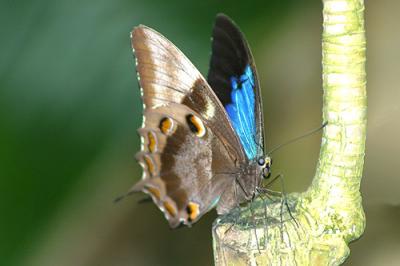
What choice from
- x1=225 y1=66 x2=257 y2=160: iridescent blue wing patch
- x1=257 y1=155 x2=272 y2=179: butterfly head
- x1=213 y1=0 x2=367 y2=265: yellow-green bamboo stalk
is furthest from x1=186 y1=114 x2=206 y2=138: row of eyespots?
x1=213 y1=0 x2=367 y2=265: yellow-green bamboo stalk

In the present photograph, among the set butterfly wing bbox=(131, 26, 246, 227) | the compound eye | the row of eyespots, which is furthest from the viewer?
the compound eye

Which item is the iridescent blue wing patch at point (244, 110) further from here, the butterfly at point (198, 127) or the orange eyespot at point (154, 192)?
the orange eyespot at point (154, 192)

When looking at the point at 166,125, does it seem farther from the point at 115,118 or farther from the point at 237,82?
the point at 237,82

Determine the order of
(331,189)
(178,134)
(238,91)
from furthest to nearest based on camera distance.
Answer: (238,91) → (178,134) → (331,189)

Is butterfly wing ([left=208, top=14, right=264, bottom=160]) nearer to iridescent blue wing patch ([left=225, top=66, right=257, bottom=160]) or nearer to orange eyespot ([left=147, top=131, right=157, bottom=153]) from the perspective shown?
iridescent blue wing patch ([left=225, top=66, right=257, bottom=160])

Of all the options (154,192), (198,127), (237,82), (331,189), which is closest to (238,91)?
(237,82)

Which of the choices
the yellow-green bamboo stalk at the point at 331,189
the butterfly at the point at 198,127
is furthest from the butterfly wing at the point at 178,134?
the yellow-green bamboo stalk at the point at 331,189

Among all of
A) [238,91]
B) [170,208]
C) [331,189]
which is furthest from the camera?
[238,91]
